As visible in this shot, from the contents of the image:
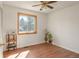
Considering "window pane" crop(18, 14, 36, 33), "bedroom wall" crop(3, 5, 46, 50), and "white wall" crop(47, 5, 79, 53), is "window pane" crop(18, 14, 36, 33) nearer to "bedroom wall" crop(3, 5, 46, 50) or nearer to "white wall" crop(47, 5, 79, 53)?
"bedroom wall" crop(3, 5, 46, 50)

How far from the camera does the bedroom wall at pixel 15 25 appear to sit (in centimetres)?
317

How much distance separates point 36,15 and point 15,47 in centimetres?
205

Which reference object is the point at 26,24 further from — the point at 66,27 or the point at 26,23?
the point at 66,27

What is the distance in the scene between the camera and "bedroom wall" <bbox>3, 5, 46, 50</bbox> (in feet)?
10.4

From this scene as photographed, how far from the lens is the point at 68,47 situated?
3344 millimetres

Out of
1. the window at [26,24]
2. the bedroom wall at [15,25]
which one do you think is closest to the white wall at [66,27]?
the bedroom wall at [15,25]

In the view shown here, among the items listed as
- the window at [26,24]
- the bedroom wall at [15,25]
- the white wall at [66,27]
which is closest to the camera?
the white wall at [66,27]

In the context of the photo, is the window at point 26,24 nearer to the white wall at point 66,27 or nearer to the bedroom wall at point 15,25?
the bedroom wall at point 15,25

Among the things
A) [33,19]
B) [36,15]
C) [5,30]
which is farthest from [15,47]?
[36,15]

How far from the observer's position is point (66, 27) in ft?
11.1

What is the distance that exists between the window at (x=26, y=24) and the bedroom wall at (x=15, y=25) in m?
0.19

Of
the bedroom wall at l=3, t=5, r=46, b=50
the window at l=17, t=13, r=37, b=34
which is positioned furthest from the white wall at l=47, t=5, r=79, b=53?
the window at l=17, t=13, r=37, b=34

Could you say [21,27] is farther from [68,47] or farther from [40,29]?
[68,47]

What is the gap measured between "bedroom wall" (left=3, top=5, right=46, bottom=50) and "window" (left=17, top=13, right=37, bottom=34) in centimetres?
19
